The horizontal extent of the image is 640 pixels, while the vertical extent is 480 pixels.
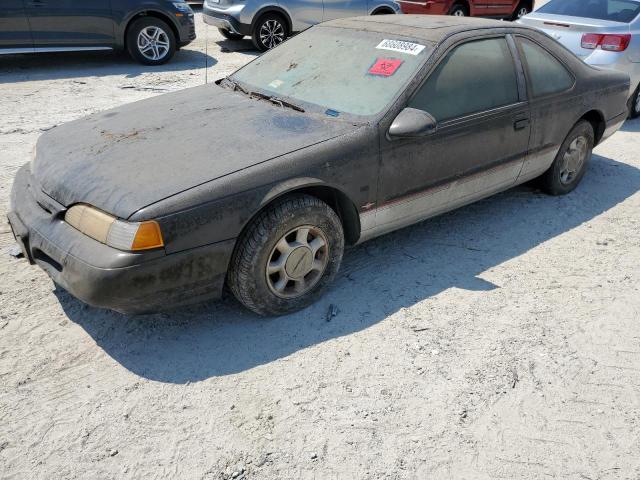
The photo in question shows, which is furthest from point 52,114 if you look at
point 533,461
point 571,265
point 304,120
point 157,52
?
point 533,461

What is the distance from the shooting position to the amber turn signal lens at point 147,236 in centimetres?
274

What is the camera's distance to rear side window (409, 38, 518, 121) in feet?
12.3

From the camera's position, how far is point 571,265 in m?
4.10

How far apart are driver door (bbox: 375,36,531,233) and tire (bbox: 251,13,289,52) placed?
6723 mm

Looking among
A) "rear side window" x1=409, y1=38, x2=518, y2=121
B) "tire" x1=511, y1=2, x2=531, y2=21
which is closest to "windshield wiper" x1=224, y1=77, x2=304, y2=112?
"rear side window" x1=409, y1=38, x2=518, y2=121

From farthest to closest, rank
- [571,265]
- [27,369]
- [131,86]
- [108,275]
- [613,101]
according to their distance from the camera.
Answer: [131,86] → [613,101] → [571,265] → [27,369] → [108,275]

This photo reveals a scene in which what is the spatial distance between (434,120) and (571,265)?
1500 mm

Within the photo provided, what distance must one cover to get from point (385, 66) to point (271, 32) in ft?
23.4

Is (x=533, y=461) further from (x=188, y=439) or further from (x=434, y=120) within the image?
(x=434, y=120)

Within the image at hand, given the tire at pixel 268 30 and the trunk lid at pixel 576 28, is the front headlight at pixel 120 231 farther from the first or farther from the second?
the tire at pixel 268 30

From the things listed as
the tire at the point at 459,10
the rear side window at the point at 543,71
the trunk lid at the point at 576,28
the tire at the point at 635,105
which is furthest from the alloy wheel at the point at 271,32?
the rear side window at the point at 543,71

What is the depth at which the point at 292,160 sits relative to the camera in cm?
320

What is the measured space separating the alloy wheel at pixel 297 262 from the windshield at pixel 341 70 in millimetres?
805

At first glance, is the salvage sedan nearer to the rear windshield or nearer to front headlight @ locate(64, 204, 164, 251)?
front headlight @ locate(64, 204, 164, 251)
